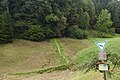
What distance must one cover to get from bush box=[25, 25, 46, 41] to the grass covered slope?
1251mm

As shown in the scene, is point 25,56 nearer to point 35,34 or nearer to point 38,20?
point 35,34

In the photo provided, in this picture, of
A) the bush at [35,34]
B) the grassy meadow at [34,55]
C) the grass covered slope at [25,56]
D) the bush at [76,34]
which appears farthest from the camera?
the bush at [76,34]

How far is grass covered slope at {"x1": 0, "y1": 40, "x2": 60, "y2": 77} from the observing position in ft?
72.5

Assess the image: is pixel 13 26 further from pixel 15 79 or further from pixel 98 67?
pixel 98 67

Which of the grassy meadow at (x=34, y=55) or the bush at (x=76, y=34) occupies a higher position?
the grassy meadow at (x=34, y=55)

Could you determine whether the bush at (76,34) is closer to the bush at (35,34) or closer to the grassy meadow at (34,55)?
the bush at (35,34)

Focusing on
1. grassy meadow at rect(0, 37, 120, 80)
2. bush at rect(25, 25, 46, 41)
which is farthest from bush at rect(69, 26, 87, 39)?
grassy meadow at rect(0, 37, 120, 80)

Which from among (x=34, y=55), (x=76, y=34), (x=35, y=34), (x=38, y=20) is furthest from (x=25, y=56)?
(x=76, y=34)

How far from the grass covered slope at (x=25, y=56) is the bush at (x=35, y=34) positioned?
1.25 meters

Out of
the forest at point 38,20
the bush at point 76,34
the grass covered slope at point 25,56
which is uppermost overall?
the forest at point 38,20

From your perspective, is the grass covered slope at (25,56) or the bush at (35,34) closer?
the grass covered slope at (25,56)

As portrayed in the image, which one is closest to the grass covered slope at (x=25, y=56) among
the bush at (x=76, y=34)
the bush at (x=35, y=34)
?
the bush at (x=35, y=34)

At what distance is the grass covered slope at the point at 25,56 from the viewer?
72.5ft

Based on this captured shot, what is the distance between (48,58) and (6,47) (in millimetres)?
7160
